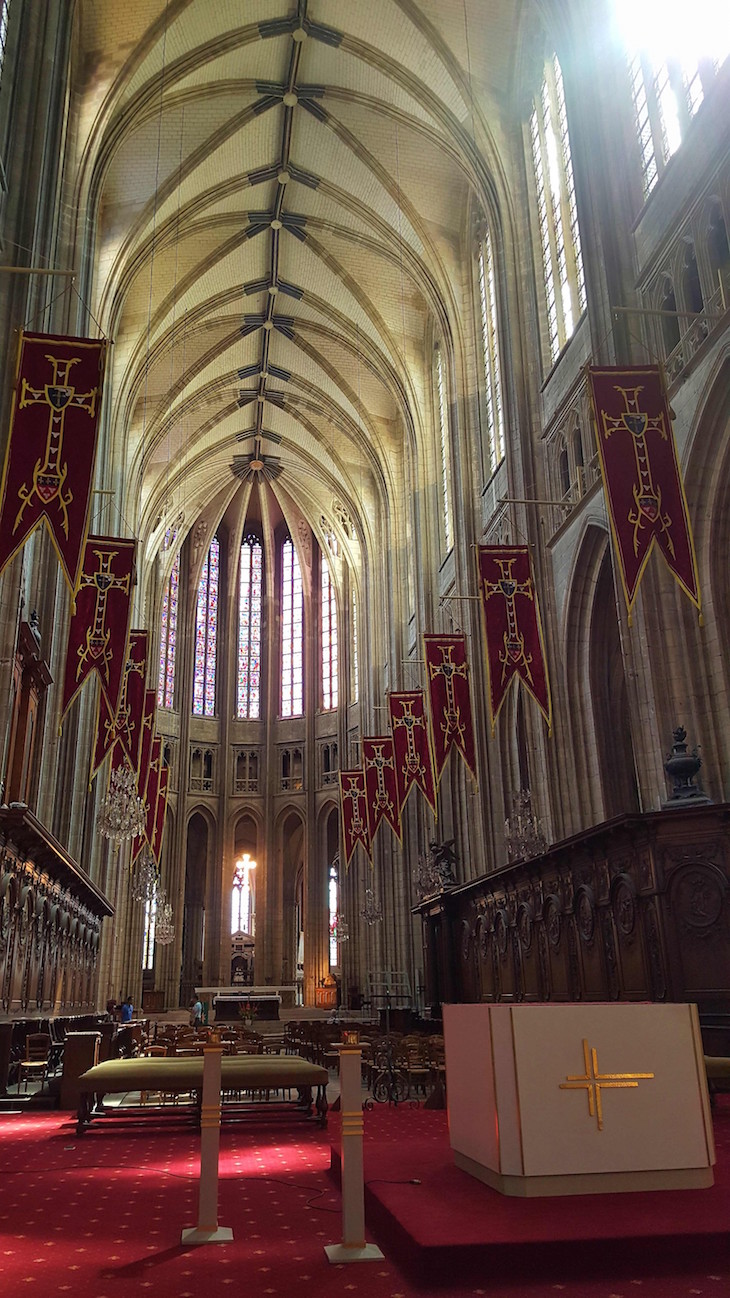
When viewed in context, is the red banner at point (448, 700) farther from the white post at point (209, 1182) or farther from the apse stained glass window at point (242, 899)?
the apse stained glass window at point (242, 899)

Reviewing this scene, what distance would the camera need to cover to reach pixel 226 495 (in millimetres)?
41562

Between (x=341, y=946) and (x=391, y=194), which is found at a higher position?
(x=391, y=194)

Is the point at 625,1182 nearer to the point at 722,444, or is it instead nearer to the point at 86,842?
the point at 722,444

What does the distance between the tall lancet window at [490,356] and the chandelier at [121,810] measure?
10.5m

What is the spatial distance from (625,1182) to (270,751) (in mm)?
36720

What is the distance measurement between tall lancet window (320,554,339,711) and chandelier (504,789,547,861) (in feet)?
74.7

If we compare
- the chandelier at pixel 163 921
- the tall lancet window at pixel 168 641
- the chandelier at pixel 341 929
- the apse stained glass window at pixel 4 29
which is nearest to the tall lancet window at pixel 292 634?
the tall lancet window at pixel 168 641

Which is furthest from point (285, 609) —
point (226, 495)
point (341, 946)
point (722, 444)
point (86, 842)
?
point (722, 444)

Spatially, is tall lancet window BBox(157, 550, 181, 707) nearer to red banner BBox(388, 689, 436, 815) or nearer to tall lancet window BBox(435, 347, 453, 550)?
tall lancet window BBox(435, 347, 453, 550)

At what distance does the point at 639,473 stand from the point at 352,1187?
796 cm

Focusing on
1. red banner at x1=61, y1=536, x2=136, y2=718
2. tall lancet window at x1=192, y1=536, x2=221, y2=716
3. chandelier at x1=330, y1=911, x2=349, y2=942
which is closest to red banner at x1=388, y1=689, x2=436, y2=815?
red banner at x1=61, y1=536, x2=136, y2=718

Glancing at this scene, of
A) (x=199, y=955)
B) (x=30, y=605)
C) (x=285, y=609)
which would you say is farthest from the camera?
(x=285, y=609)

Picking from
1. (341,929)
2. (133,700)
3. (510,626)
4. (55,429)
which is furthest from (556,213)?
(341,929)

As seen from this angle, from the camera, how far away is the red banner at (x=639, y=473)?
10281 mm
